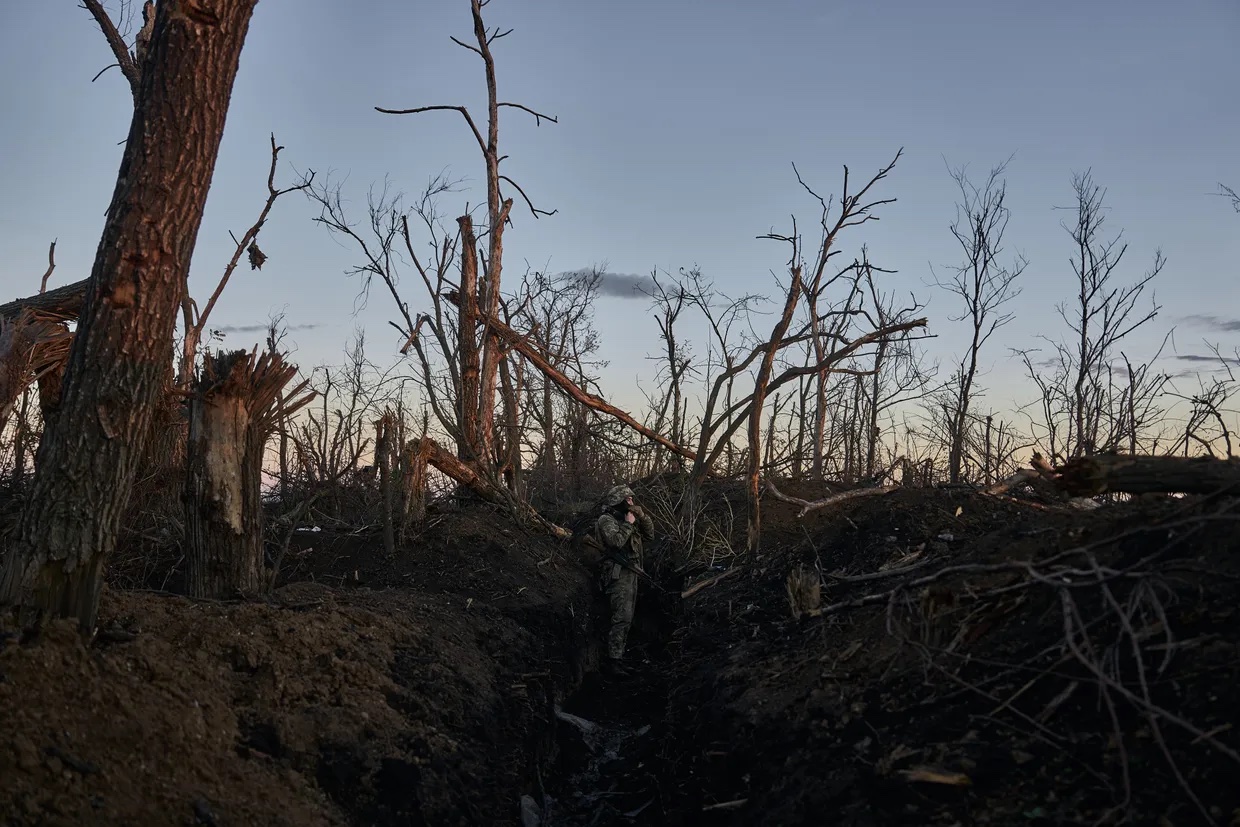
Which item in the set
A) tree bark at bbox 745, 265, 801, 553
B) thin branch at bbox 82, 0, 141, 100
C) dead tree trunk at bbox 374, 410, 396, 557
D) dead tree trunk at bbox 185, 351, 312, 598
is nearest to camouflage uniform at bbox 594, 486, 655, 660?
tree bark at bbox 745, 265, 801, 553

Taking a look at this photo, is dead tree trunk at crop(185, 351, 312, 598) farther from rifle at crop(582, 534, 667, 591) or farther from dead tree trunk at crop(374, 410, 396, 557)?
rifle at crop(582, 534, 667, 591)

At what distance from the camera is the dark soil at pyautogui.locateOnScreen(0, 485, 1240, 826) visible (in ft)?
11.5

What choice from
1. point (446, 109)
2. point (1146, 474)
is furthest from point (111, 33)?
point (1146, 474)

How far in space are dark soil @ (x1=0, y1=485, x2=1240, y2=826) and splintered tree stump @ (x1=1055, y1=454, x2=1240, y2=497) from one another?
0.15 metres

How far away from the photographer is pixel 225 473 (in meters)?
6.80

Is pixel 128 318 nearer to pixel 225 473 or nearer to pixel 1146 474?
pixel 225 473

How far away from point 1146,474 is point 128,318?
5.51 meters

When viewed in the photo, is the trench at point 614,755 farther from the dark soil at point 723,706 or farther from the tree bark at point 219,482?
the tree bark at point 219,482

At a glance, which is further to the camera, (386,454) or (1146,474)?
(386,454)

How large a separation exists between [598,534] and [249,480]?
4965 mm

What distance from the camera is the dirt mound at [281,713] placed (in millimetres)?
3857

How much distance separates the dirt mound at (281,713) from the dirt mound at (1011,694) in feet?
5.17

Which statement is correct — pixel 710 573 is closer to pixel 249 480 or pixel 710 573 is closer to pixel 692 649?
pixel 692 649

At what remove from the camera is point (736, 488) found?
15.1 meters
